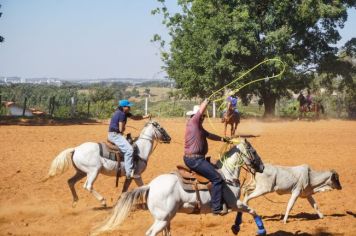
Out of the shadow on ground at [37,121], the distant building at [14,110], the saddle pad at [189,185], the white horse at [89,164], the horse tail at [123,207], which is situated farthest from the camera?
the distant building at [14,110]

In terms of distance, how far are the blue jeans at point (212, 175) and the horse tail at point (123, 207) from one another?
100 cm

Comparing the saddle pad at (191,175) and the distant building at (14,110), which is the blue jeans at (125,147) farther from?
the distant building at (14,110)

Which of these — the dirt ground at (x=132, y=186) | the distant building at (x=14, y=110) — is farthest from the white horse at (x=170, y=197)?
the distant building at (x=14, y=110)

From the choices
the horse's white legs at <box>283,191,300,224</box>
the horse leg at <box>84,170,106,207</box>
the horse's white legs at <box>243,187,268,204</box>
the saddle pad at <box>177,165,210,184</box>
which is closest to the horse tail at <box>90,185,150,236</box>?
the saddle pad at <box>177,165,210,184</box>

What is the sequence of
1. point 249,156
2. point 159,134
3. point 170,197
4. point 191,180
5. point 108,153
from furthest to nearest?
point 159,134
point 108,153
point 249,156
point 191,180
point 170,197

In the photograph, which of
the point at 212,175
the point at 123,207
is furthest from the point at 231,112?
the point at 123,207

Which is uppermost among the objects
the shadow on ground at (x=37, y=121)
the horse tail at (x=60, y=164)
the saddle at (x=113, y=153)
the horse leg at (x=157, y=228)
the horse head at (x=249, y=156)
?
the horse head at (x=249, y=156)

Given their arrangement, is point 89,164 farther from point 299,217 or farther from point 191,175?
point 299,217

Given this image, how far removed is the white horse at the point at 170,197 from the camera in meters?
8.06

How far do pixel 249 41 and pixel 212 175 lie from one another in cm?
2767

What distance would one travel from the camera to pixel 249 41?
3522cm

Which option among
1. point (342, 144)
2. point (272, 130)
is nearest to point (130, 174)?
point (342, 144)

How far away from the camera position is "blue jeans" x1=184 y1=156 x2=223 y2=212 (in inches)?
340

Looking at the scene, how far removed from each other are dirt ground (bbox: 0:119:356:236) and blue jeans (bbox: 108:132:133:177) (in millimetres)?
1132
